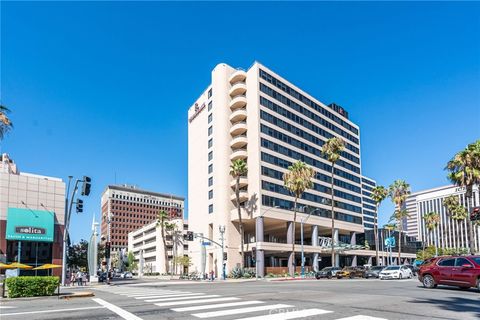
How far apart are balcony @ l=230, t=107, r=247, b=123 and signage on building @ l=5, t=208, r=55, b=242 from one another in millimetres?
34669

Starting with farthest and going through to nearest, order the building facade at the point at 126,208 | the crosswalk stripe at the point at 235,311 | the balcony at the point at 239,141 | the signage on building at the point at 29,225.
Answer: the building facade at the point at 126,208 → the balcony at the point at 239,141 → the signage on building at the point at 29,225 → the crosswalk stripe at the point at 235,311

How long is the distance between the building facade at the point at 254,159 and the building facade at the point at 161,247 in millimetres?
27306

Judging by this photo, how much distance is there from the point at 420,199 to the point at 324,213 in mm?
120522

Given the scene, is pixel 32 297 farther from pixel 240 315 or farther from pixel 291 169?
pixel 291 169

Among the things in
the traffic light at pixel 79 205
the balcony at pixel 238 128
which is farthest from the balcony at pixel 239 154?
the traffic light at pixel 79 205

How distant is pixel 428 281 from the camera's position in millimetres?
22188

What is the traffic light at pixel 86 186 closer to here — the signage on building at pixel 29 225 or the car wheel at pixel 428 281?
the car wheel at pixel 428 281

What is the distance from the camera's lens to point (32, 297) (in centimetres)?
2103

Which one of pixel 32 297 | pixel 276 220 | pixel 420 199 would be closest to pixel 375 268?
pixel 276 220

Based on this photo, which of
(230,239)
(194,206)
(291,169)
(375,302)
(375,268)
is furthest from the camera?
(194,206)

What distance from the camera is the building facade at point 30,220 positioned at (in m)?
46.6

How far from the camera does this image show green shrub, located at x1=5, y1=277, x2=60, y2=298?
21.0 metres

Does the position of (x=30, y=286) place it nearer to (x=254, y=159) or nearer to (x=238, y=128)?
(x=254, y=159)

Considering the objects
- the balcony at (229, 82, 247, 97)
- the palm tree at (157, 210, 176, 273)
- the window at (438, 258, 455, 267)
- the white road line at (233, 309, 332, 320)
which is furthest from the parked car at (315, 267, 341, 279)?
the palm tree at (157, 210, 176, 273)
